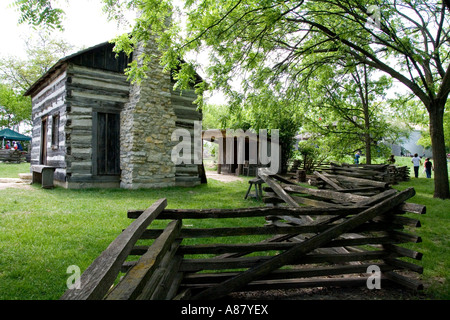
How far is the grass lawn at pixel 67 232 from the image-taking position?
3637mm

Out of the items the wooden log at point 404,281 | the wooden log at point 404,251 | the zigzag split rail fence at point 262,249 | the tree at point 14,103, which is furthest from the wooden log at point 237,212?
the tree at point 14,103

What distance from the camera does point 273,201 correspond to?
5.43 meters

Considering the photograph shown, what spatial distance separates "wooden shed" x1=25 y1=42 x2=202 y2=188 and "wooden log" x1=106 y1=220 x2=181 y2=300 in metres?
9.57

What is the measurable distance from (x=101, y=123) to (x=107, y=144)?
0.87 meters

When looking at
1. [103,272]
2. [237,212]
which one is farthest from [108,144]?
[103,272]

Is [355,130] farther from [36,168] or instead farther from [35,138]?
[35,138]

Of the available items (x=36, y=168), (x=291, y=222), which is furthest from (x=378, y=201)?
(x=36, y=168)

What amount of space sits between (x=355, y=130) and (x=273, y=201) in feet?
44.7

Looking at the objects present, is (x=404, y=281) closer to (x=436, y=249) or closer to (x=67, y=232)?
(x=436, y=249)

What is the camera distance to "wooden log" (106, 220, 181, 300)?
166 cm

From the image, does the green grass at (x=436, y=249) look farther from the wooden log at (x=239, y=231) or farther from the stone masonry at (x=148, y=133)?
the stone masonry at (x=148, y=133)

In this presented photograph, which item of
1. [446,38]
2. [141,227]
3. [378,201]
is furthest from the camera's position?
[446,38]

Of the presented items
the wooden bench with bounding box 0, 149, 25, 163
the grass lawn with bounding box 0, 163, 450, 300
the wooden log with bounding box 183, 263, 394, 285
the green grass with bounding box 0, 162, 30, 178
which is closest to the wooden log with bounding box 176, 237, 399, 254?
the wooden log with bounding box 183, 263, 394, 285

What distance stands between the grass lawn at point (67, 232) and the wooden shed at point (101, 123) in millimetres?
1473
